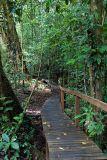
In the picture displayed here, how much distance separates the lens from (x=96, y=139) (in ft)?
21.7

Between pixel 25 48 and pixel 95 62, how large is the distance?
733 inches

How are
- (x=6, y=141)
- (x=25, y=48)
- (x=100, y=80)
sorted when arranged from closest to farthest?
(x=100, y=80) < (x=6, y=141) < (x=25, y=48)

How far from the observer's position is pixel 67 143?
232 inches

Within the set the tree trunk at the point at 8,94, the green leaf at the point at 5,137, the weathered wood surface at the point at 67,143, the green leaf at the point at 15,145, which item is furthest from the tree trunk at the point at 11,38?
the green leaf at the point at 15,145

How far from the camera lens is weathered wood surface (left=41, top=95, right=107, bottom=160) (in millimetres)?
5102

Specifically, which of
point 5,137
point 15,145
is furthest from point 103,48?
point 5,137

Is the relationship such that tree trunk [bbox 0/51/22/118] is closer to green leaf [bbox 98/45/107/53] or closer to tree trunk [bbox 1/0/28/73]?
green leaf [bbox 98/45/107/53]

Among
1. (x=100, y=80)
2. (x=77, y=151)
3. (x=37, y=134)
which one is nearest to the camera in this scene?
(x=77, y=151)

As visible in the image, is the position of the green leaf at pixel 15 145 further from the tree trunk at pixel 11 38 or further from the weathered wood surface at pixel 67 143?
the tree trunk at pixel 11 38

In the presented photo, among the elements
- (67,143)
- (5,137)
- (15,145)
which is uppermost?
(67,143)

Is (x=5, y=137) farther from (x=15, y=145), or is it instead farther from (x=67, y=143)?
(x=67, y=143)

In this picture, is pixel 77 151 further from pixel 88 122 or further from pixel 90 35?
pixel 90 35

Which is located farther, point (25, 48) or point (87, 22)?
point (25, 48)

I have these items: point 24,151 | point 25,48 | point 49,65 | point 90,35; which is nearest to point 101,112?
point 90,35
